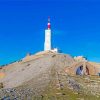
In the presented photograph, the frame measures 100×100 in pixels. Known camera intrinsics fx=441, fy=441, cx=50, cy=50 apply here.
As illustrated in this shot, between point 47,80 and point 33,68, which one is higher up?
point 33,68

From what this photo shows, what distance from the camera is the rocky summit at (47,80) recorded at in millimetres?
68375

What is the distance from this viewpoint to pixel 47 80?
79.6m

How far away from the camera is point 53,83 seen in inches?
3024

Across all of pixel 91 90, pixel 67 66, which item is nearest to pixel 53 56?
pixel 67 66

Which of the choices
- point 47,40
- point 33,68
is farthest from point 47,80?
point 47,40

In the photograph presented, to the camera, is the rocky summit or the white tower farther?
the white tower

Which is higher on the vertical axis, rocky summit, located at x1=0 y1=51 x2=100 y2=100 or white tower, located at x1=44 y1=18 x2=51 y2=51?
white tower, located at x1=44 y1=18 x2=51 y2=51

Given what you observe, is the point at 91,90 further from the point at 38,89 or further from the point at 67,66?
the point at 67,66

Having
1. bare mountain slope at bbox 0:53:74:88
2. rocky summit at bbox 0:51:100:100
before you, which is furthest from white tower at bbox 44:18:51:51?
bare mountain slope at bbox 0:53:74:88

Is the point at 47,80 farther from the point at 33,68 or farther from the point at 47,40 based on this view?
the point at 47,40

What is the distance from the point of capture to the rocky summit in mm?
68375

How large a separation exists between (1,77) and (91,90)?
107 ft

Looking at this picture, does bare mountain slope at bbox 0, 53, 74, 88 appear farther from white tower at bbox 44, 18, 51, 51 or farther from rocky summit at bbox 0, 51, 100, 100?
white tower at bbox 44, 18, 51, 51

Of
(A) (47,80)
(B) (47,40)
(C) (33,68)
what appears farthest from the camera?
(B) (47,40)
